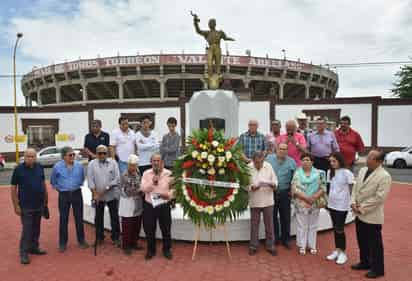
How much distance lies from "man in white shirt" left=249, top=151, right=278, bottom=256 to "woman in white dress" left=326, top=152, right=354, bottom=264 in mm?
857

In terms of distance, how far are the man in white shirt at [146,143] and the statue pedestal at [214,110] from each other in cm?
254

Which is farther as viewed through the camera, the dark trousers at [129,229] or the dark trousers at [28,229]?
the dark trousers at [129,229]

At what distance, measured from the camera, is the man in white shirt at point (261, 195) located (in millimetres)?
4508

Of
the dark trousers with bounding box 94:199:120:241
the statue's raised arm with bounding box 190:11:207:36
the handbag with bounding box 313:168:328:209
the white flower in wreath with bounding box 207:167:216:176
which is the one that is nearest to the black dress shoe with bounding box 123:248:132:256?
the dark trousers with bounding box 94:199:120:241

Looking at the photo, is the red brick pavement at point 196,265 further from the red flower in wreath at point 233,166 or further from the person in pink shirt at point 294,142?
the person in pink shirt at point 294,142

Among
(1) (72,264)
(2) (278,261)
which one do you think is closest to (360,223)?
(2) (278,261)

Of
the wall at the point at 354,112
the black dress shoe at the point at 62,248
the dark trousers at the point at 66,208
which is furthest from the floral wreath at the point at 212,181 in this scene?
the wall at the point at 354,112

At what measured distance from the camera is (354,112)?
2300 centimetres


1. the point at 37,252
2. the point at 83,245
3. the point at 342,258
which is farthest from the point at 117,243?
the point at 342,258

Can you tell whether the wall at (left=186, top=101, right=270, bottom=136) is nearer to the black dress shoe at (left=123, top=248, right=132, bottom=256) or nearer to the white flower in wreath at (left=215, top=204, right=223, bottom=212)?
the white flower in wreath at (left=215, top=204, right=223, bottom=212)

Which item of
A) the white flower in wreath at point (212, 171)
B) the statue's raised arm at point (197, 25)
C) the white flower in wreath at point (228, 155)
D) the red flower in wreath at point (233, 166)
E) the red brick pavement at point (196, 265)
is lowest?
the red brick pavement at point (196, 265)

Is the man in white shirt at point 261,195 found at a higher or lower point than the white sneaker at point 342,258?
higher

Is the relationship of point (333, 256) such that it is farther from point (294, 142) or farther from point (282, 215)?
point (294, 142)

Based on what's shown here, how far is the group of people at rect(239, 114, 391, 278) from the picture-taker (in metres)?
3.77
